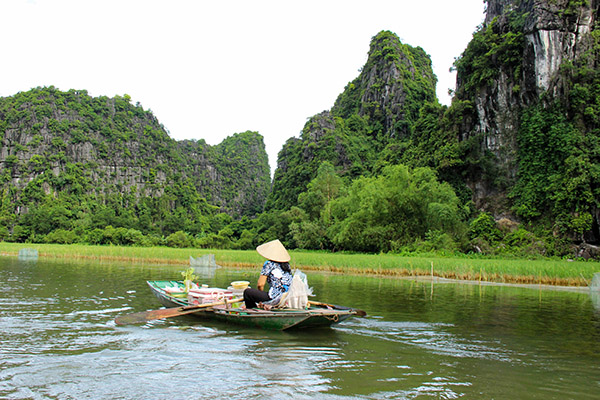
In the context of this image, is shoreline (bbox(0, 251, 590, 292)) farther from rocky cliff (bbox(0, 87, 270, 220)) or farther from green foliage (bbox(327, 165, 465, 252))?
rocky cliff (bbox(0, 87, 270, 220))

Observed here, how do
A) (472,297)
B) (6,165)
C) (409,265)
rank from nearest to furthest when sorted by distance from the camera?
(472,297) < (409,265) < (6,165)

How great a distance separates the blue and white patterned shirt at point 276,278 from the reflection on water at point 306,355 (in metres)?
0.75

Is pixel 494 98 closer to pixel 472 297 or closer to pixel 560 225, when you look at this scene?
pixel 560 225

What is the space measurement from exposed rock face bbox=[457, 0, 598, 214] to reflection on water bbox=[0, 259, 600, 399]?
74.9 ft

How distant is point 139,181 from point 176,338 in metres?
80.4

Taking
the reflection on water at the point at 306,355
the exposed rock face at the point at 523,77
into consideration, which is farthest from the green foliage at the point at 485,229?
the reflection on water at the point at 306,355

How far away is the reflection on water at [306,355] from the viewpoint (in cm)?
445

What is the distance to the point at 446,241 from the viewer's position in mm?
27312

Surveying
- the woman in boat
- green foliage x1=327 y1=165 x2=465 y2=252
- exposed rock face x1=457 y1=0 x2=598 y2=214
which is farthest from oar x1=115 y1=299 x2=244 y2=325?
exposed rock face x1=457 y1=0 x2=598 y2=214

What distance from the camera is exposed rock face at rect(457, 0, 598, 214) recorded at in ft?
92.8

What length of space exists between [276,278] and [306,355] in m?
1.92

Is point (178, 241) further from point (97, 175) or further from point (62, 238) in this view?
point (97, 175)

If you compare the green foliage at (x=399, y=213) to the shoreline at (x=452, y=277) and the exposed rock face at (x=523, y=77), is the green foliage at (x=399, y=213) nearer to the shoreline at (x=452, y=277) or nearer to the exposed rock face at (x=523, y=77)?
the exposed rock face at (x=523, y=77)

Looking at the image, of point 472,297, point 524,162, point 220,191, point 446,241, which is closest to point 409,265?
point 472,297
